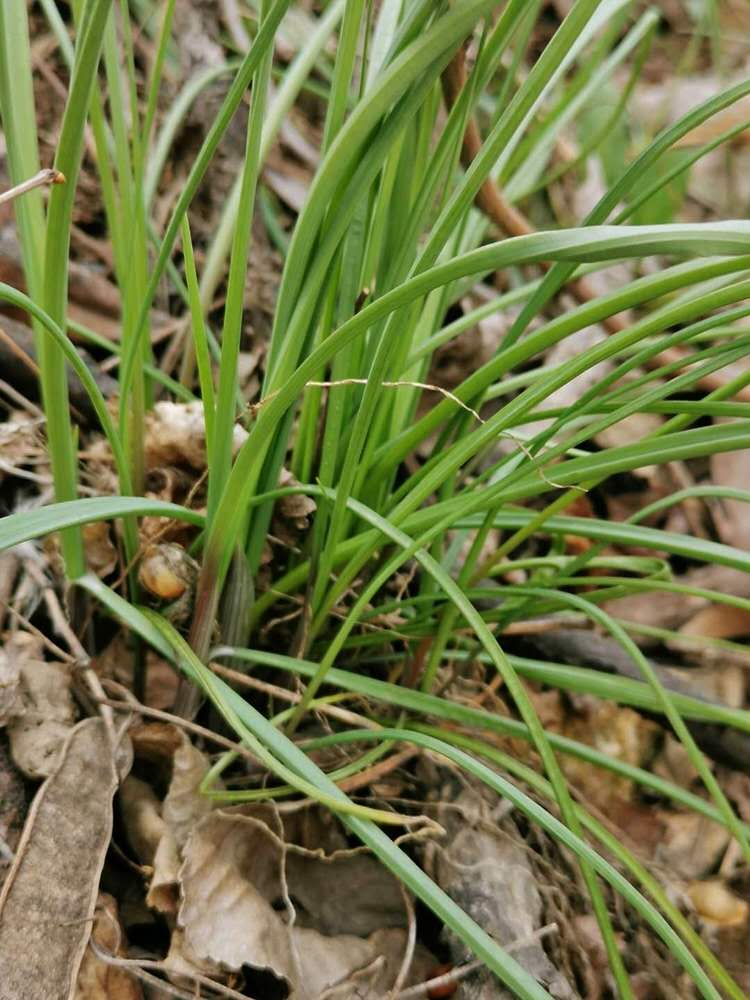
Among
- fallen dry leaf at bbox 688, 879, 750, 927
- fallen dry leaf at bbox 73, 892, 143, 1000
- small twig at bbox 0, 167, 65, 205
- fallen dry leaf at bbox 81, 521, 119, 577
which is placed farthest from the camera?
fallen dry leaf at bbox 688, 879, 750, 927

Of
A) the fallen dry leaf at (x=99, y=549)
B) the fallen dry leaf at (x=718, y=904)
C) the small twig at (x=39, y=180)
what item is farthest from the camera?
the fallen dry leaf at (x=718, y=904)

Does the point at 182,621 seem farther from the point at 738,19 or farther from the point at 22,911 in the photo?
the point at 738,19

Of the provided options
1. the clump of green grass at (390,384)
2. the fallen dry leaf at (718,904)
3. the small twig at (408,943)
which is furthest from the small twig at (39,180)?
the fallen dry leaf at (718,904)

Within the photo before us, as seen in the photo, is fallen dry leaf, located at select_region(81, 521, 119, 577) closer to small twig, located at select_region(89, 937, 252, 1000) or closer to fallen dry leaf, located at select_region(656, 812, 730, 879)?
small twig, located at select_region(89, 937, 252, 1000)

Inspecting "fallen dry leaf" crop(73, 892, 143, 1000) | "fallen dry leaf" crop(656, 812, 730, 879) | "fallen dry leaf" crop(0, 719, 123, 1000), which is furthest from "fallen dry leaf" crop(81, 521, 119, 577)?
"fallen dry leaf" crop(656, 812, 730, 879)

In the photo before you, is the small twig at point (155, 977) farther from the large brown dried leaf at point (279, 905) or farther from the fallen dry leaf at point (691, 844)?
the fallen dry leaf at point (691, 844)

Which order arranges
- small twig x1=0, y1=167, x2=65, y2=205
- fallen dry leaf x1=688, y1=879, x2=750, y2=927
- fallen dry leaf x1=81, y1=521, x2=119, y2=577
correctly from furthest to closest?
fallen dry leaf x1=688, y1=879, x2=750, y2=927 → fallen dry leaf x1=81, y1=521, x2=119, y2=577 → small twig x1=0, y1=167, x2=65, y2=205

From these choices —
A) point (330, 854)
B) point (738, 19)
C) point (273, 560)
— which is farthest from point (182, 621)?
point (738, 19)
